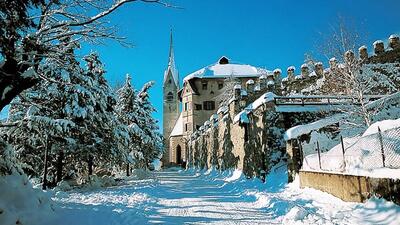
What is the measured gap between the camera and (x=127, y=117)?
2905 cm

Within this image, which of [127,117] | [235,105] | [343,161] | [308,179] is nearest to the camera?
[343,161]

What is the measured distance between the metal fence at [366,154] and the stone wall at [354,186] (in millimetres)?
256

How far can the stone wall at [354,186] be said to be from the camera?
646 centimetres

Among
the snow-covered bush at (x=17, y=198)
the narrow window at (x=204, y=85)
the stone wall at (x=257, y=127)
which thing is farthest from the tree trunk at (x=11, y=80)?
the narrow window at (x=204, y=85)

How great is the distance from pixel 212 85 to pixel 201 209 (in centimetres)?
4941

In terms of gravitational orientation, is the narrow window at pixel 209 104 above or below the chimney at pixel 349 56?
above

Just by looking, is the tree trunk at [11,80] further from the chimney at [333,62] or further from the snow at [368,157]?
the chimney at [333,62]

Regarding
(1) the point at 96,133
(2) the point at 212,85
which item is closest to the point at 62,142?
(1) the point at 96,133

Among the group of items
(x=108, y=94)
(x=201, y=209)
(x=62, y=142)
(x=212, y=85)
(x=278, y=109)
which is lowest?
(x=201, y=209)

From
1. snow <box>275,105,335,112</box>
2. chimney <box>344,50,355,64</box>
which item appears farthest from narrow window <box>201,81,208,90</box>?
chimney <box>344,50,355,64</box>

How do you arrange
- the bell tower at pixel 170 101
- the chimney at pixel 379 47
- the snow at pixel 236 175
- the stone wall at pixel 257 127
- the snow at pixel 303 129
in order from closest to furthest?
1. the snow at pixel 303 129
2. the stone wall at pixel 257 127
3. the snow at pixel 236 175
4. the chimney at pixel 379 47
5. the bell tower at pixel 170 101

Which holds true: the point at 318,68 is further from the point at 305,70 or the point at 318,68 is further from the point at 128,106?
the point at 128,106

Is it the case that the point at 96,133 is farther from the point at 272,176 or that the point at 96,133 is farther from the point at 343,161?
the point at 343,161

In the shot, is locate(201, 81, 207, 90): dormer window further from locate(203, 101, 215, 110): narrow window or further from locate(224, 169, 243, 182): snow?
locate(224, 169, 243, 182): snow
